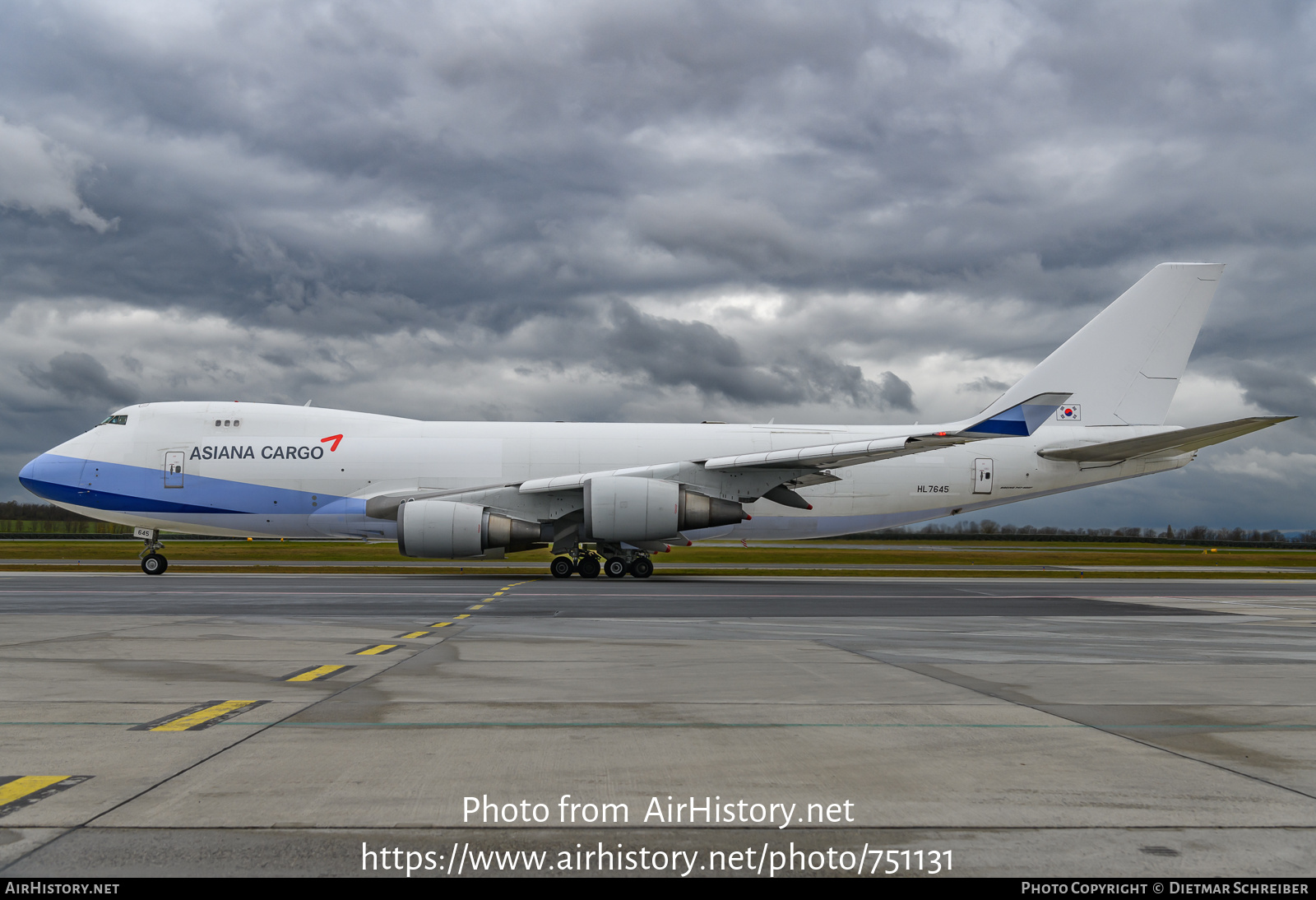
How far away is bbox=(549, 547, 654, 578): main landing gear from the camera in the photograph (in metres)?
23.6

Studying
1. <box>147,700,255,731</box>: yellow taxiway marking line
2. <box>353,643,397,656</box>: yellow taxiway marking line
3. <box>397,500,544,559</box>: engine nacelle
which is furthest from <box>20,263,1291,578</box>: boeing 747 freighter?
<box>147,700,255,731</box>: yellow taxiway marking line

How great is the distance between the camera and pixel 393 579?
2170 cm

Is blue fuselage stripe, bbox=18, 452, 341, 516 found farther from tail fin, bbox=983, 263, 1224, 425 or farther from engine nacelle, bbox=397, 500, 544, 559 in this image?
tail fin, bbox=983, 263, 1224, 425

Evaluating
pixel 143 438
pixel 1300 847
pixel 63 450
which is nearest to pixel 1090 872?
pixel 1300 847

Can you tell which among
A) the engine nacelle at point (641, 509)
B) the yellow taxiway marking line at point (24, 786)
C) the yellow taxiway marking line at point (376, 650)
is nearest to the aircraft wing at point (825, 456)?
the engine nacelle at point (641, 509)

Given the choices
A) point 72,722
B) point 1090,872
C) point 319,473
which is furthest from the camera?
point 319,473

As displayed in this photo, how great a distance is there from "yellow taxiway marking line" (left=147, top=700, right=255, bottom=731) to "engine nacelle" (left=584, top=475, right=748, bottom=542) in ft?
52.2

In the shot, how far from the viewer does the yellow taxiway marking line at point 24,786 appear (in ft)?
12.0

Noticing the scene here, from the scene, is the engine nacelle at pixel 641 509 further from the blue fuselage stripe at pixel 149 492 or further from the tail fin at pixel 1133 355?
the tail fin at pixel 1133 355

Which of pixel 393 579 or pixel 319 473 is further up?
pixel 319 473

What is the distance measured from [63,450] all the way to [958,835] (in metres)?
28.0
